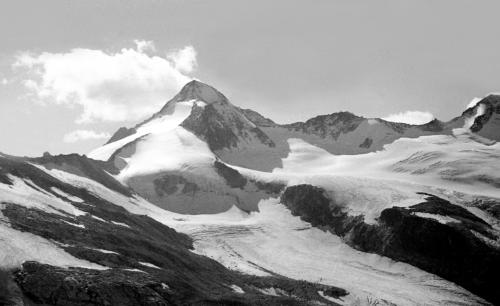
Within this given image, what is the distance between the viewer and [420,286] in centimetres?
11019

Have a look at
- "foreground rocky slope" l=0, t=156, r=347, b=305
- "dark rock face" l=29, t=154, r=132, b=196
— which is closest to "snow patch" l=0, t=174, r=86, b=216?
"foreground rocky slope" l=0, t=156, r=347, b=305

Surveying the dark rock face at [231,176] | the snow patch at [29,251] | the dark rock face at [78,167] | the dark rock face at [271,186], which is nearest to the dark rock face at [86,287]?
the snow patch at [29,251]

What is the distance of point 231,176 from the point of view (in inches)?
7018

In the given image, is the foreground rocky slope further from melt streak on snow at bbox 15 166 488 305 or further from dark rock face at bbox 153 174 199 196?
dark rock face at bbox 153 174 199 196

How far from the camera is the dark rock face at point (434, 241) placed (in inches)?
4530

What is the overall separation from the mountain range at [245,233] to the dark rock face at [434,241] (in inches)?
9.4

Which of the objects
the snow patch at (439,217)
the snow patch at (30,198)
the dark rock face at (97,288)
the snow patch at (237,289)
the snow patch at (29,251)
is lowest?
the snow patch at (237,289)

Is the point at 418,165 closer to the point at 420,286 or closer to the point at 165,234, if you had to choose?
the point at 420,286

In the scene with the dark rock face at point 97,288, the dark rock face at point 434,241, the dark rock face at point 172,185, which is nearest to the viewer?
the dark rock face at point 97,288

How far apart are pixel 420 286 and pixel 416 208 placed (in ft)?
79.7

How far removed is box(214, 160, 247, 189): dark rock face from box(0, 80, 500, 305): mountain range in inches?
21.5

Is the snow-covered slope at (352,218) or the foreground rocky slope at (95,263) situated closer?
the foreground rocky slope at (95,263)

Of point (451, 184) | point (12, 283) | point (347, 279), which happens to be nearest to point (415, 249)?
point (347, 279)

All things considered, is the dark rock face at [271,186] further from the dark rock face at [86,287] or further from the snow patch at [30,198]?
the dark rock face at [86,287]
